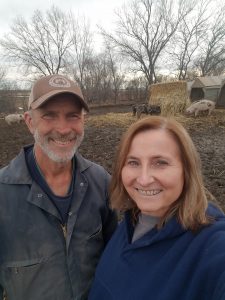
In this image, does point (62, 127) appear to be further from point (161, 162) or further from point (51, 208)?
point (161, 162)

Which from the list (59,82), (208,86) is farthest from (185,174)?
(208,86)

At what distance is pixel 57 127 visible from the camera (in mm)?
2033

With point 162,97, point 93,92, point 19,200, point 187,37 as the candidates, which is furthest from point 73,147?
point 187,37

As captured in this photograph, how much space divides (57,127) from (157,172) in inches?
33.1

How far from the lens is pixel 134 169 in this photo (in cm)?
166

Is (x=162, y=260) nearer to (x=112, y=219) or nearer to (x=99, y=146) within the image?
(x=112, y=219)

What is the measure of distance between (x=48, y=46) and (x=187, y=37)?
17953mm

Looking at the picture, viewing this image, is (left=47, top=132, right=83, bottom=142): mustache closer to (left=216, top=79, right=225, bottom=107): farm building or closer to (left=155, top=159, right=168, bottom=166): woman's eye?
(left=155, top=159, right=168, bottom=166): woman's eye

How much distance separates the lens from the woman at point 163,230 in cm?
133

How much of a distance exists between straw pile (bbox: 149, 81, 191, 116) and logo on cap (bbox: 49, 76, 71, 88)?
15.7 metres

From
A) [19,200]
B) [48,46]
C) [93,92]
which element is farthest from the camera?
[48,46]

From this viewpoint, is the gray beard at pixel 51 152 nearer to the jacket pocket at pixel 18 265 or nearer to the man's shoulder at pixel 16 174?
the man's shoulder at pixel 16 174

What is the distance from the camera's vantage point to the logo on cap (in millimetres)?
2045

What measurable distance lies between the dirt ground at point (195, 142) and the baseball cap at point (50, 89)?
3621 millimetres
